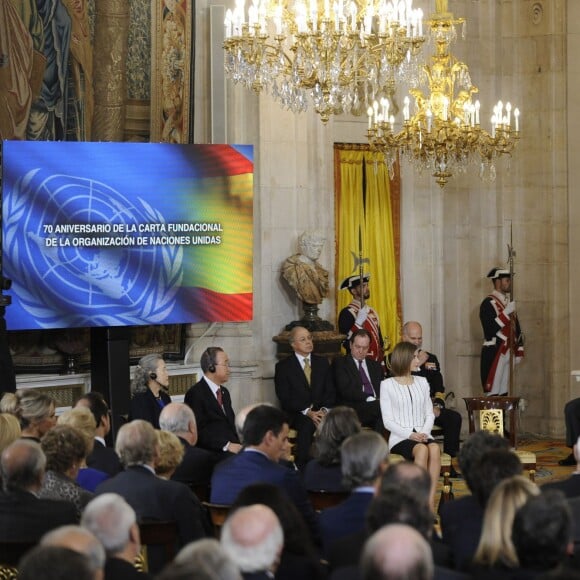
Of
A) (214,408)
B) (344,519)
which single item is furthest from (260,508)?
(214,408)

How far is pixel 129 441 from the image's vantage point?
541 centimetres

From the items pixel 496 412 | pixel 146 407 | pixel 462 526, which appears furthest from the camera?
pixel 496 412

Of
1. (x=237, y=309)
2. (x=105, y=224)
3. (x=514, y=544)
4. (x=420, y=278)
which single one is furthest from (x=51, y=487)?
(x=420, y=278)

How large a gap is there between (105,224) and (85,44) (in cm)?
168

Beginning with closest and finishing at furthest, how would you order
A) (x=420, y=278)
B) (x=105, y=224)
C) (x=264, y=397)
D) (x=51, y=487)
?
(x=51, y=487) < (x=105, y=224) < (x=264, y=397) < (x=420, y=278)

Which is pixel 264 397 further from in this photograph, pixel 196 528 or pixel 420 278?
pixel 196 528

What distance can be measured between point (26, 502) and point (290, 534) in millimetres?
1173

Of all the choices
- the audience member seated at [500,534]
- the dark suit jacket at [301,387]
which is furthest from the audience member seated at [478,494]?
the dark suit jacket at [301,387]

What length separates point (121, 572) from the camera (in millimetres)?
3934

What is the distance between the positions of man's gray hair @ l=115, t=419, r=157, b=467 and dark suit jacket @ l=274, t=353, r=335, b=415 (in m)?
4.70

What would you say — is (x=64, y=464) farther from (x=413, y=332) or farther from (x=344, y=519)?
(x=413, y=332)

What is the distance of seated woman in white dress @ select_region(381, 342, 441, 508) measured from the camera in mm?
8484

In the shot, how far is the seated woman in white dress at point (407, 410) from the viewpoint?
8484 millimetres

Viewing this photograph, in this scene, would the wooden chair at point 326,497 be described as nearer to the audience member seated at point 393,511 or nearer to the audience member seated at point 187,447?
the audience member seated at point 187,447
